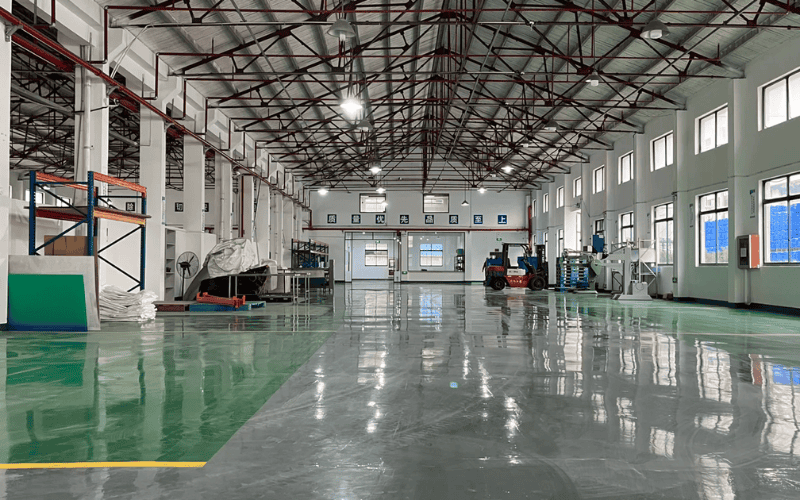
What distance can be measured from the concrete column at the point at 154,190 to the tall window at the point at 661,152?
639 inches

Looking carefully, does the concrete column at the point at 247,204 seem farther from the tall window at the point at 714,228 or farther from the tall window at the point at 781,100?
the tall window at the point at 781,100

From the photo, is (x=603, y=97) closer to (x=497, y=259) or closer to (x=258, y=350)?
(x=497, y=259)

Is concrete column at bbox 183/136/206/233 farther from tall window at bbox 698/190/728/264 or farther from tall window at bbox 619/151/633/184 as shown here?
tall window at bbox 619/151/633/184

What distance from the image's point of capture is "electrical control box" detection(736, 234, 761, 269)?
51.3 ft

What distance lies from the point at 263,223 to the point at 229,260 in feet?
39.9

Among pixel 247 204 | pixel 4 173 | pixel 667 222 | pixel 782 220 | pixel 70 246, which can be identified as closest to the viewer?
pixel 4 173

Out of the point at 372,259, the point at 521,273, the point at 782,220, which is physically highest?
the point at 782,220

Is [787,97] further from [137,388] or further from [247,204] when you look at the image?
[247,204]

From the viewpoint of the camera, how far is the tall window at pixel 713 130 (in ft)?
57.7

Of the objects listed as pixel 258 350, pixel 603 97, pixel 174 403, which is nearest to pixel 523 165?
pixel 603 97

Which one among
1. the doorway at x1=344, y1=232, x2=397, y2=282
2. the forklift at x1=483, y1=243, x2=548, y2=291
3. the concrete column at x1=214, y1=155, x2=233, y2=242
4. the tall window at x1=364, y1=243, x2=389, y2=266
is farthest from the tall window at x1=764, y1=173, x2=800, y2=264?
the tall window at x1=364, y1=243, x2=389, y2=266

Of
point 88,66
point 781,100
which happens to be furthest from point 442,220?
point 88,66

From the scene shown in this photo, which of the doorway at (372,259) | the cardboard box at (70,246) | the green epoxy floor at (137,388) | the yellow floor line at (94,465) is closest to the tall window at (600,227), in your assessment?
the doorway at (372,259)

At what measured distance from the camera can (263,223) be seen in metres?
27.6
